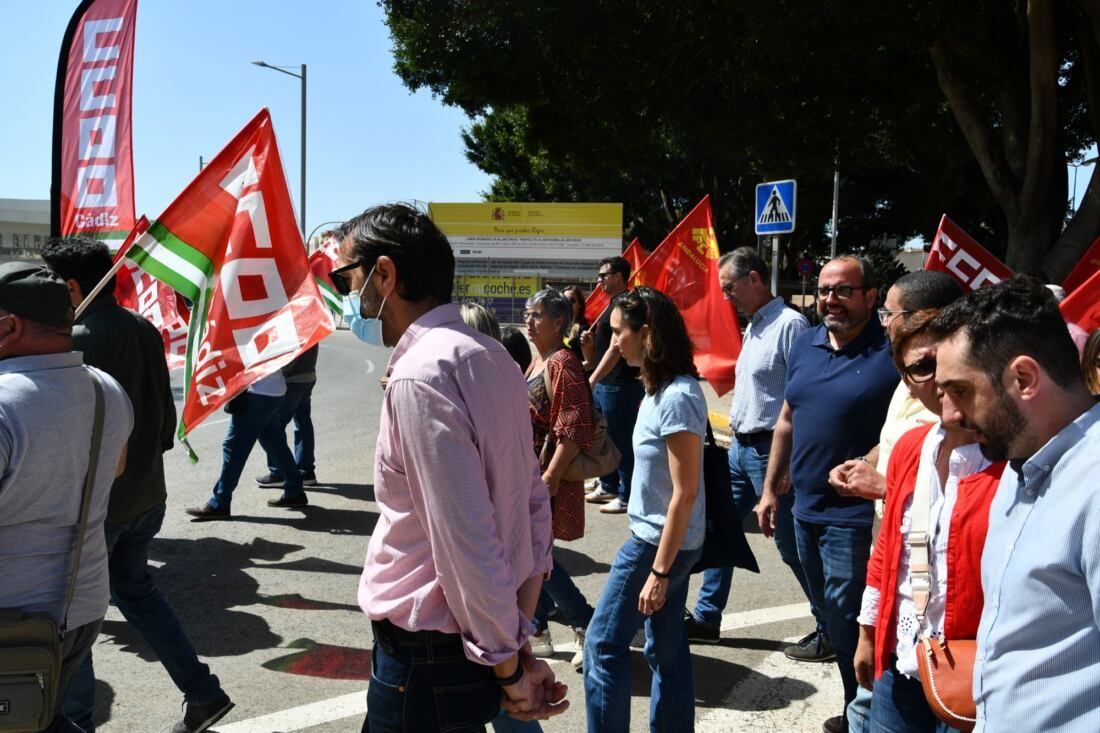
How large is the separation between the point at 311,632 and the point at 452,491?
3290mm

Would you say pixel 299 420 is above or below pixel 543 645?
above

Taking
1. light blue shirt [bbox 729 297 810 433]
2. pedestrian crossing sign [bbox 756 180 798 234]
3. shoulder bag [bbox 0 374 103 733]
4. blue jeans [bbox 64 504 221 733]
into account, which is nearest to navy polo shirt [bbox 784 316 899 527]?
light blue shirt [bbox 729 297 810 433]

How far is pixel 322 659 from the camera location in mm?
4488

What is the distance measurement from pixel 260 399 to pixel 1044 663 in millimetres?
6313

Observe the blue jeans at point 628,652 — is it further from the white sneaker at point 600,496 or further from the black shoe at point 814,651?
the white sneaker at point 600,496

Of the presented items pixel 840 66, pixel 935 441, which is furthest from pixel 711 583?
pixel 840 66

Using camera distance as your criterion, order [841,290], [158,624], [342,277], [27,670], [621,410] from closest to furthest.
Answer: [342,277], [27,670], [158,624], [841,290], [621,410]

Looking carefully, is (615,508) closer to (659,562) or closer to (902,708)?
(659,562)

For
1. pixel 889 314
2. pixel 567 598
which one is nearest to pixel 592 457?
pixel 567 598

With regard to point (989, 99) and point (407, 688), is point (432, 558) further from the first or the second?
point (989, 99)

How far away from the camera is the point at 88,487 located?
2.60 meters

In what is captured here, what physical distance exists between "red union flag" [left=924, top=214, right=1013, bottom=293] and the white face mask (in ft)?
14.4

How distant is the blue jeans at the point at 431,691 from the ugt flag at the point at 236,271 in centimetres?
210

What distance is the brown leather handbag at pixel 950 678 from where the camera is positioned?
6.80 ft
